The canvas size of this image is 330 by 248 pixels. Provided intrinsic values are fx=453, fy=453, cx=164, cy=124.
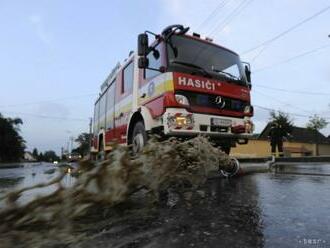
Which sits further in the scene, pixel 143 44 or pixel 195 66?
pixel 143 44

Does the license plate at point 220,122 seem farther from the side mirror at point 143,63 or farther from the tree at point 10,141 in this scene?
the tree at point 10,141

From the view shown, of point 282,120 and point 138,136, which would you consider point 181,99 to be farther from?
point 282,120

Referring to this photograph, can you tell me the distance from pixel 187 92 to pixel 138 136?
4.40 ft

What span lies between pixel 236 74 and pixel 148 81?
1.88 metres

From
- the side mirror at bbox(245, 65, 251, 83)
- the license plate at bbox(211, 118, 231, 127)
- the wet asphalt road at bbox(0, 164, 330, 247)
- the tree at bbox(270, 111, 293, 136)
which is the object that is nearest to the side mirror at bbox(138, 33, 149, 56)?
the license plate at bbox(211, 118, 231, 127)

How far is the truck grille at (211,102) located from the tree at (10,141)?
83.0 metres

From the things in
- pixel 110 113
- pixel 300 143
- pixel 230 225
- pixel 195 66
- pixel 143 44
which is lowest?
pixel 230 225

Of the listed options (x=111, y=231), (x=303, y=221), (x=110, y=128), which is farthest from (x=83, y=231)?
(x=110, y=128)

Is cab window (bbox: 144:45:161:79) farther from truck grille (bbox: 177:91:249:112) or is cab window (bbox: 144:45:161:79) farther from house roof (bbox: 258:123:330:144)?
house roof (bbox: 258:123:330:144)

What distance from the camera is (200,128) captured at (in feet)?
26.9

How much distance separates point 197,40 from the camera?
9109 mm

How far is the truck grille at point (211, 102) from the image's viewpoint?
819 cm

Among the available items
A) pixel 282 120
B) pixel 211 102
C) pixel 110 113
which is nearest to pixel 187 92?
pixel 211 102

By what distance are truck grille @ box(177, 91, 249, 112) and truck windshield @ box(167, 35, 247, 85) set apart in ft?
1.38
